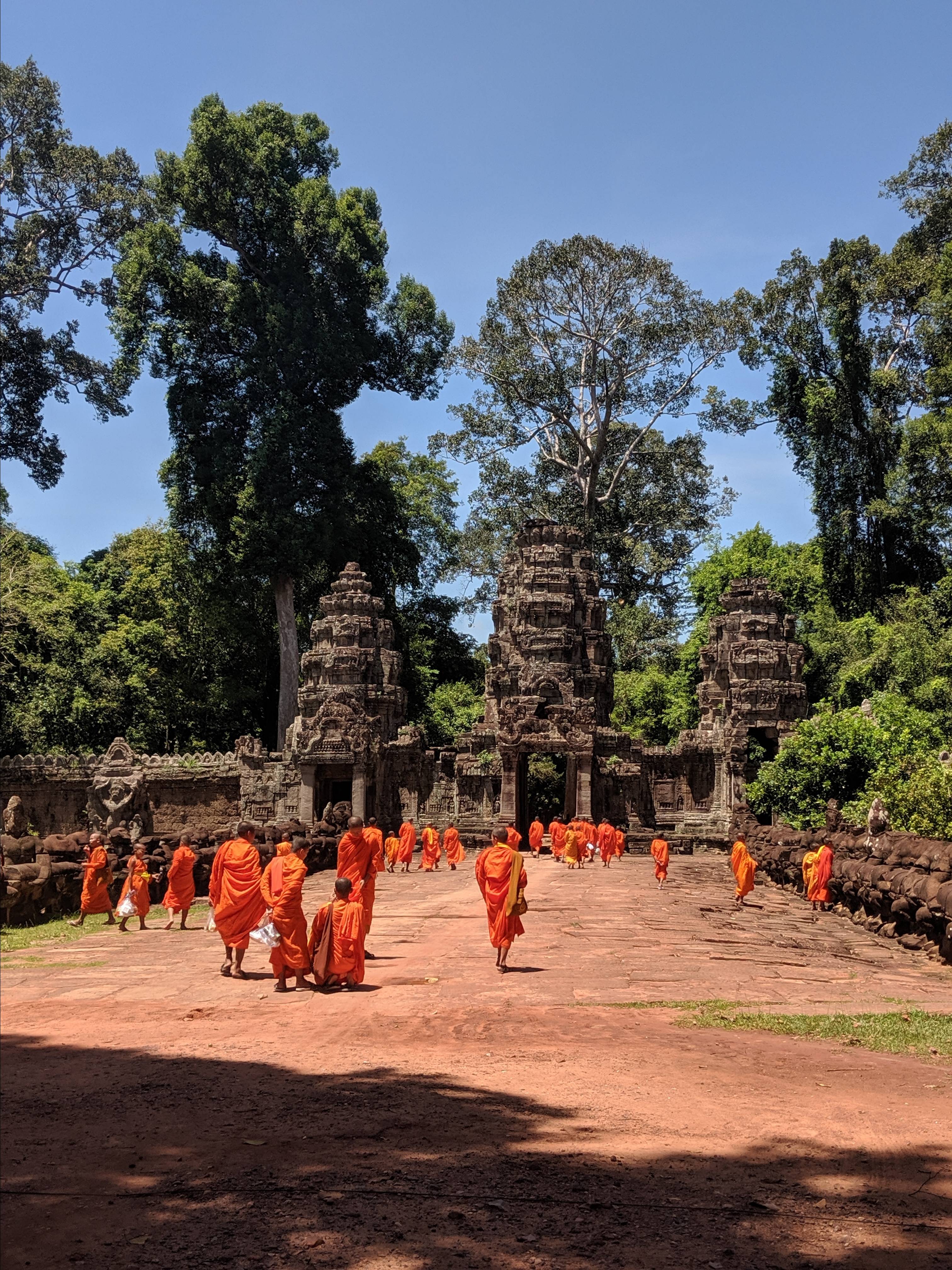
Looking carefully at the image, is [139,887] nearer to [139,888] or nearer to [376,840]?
[139,888]

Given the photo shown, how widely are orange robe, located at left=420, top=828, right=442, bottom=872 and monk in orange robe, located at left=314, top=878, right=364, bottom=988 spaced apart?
15265 mm

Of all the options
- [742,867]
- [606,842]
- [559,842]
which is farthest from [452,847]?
[742,867]

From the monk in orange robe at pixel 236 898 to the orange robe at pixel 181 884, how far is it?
11.8 feet

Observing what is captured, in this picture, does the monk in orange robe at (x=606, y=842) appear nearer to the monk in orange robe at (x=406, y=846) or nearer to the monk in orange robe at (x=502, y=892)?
the monk in orange robe at (x=406, y=846)

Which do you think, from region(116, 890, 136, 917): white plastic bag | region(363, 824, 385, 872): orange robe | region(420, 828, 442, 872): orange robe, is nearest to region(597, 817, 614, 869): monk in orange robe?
region(420, 828, 442, 872): orange robe

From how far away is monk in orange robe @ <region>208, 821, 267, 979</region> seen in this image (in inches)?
401

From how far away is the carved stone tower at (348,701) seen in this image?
1277 inches

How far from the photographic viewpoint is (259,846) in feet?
60.0

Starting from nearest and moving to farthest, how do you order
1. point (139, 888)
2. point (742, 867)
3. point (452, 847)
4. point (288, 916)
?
1. point (288, 916)
2. point (139, 888)
3. point (742, 867)
4. point (452, 847)

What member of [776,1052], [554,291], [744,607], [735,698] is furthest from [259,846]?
[554,291]

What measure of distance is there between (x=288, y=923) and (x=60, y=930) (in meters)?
4.93

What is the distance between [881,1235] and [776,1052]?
302 centimetres

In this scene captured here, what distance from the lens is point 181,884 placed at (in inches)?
553

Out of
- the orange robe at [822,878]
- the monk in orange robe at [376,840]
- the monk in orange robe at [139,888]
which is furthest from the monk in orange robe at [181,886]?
Answer: the orange robe at [822,878]
